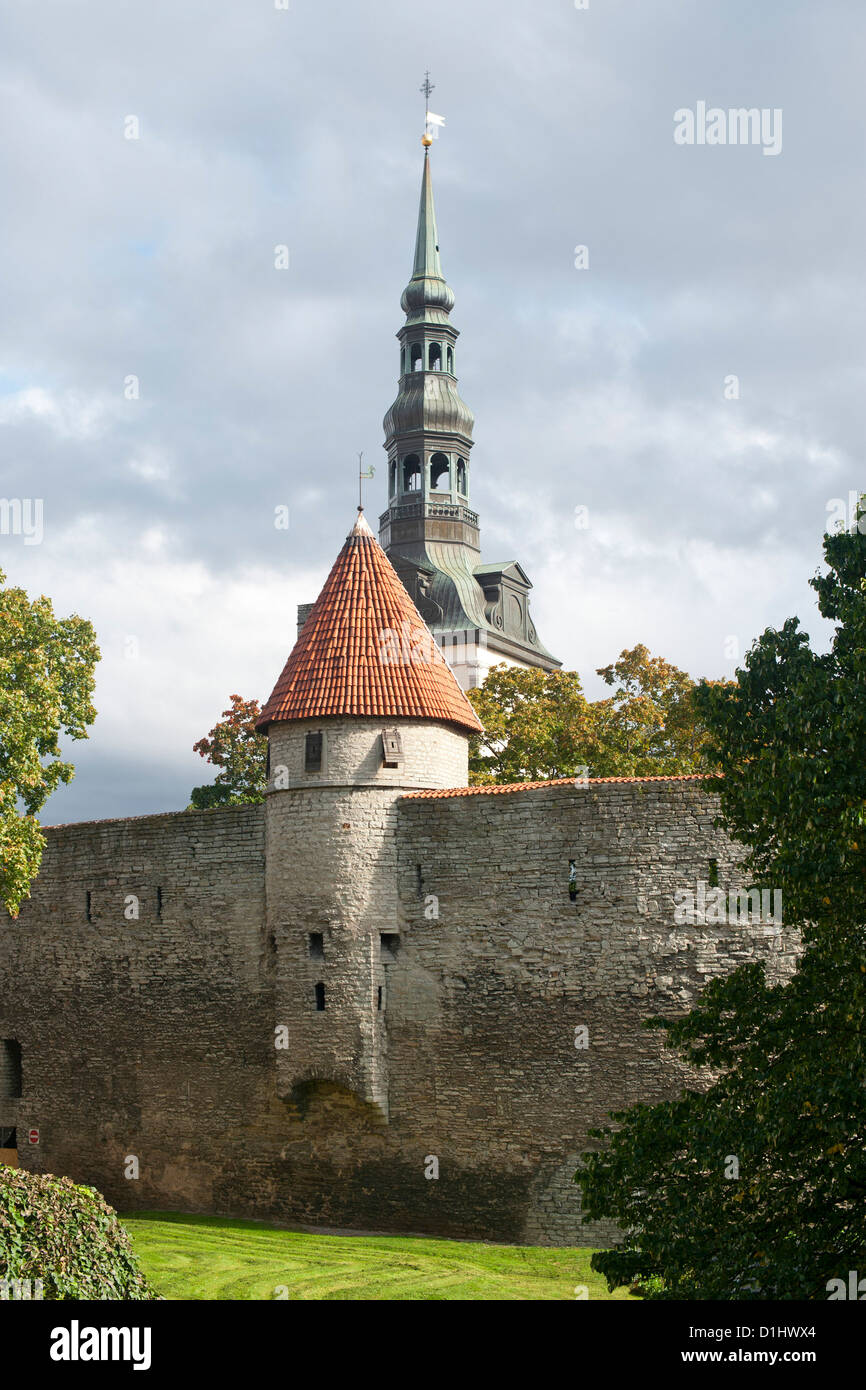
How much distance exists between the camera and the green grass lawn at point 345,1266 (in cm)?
1728

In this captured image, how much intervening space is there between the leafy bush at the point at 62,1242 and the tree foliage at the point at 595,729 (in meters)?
23.3

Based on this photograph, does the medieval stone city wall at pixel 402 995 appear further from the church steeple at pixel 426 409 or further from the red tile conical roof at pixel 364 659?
the church steeple at pixel 426 409

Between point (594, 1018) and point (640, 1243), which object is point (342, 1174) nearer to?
point (594, 1018)

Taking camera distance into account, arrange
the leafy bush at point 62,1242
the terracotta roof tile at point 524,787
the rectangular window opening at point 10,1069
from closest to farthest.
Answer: the leafy bush at point 62,1242 < the terracotta roof tile at point 524,787 < the rectangular window opening at point 10,1069

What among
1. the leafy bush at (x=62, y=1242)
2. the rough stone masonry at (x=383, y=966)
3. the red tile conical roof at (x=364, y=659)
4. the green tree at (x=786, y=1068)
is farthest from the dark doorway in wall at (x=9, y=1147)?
the leafy bush at (x=62, y=1242)

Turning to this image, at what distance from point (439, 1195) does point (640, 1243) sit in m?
8.37

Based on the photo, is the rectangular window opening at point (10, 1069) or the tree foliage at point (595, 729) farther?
the tree foliage at point (595, 729)

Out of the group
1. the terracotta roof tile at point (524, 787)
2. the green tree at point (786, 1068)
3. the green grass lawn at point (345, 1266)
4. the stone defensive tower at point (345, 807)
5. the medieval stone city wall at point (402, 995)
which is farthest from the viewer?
the stone defensive tower at point (345, 807)

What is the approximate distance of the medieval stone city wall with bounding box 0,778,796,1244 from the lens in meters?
20.5

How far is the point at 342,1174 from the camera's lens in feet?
71.6

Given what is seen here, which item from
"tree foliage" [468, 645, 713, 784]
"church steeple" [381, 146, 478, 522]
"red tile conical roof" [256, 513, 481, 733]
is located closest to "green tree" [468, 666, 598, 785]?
"tree foliage" [468, 645, 713, 784]

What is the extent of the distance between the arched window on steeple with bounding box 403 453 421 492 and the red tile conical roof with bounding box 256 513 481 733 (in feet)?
151

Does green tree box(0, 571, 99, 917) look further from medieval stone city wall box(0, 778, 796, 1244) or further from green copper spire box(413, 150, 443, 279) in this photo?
green copper spire box(413, 150, 443, 279)

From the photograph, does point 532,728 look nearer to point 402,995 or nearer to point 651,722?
point 651,722
